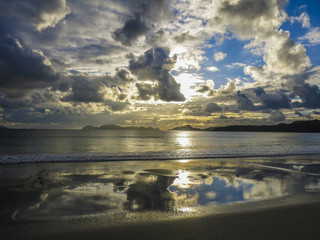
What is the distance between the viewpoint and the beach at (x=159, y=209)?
6.37 m

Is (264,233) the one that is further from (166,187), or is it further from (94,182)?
(94,182)

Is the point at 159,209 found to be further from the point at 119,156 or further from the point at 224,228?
the point at 119,156

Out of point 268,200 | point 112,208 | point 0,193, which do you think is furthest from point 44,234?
point 268,200

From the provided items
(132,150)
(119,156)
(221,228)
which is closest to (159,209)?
(221,228)

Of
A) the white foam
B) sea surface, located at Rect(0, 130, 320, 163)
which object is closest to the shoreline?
the white foam

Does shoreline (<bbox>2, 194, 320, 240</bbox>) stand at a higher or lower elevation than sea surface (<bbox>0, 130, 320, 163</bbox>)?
higher

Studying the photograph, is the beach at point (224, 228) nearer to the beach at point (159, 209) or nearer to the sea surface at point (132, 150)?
the beach at point (159, 209)

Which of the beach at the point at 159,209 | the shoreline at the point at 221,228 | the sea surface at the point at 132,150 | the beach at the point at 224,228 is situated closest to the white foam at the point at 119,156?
the sea surface at the point at 132,150

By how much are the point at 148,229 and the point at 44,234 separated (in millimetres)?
3208

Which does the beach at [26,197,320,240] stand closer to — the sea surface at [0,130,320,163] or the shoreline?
the shoreline

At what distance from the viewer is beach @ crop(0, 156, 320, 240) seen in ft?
20.9

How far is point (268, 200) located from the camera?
31.5 feet

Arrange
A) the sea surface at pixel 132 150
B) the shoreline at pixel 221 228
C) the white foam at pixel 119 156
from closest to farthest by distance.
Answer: the shoreline at pixel 221 228
the white foam at pixel 119 156
the sea surface at pixel 132 150

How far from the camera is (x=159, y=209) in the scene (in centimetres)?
839
